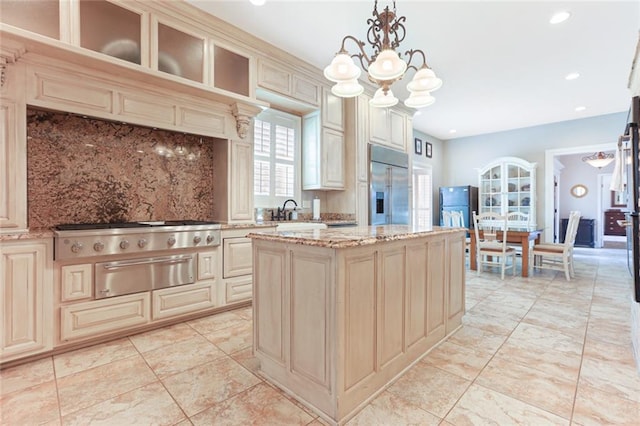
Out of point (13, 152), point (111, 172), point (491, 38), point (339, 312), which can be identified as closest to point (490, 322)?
point (339, 312)

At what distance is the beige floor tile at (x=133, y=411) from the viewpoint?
149 cm

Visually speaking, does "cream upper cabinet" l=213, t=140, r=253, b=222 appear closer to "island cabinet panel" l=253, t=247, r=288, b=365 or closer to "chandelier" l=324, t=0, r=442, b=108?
"chandelier" l=324, t=0, r=442, b=108

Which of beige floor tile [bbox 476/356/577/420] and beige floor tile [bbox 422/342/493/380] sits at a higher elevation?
beige floor tile [bbox 476/356/577/420]

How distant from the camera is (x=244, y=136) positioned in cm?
335

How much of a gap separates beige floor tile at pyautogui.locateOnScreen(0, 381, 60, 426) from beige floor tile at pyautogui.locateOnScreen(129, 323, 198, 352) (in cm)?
59

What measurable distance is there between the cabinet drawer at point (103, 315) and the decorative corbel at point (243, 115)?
74.1 inches

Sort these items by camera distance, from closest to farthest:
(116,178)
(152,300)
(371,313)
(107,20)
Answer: (371,313), (107,20), (152,300), (116,178)

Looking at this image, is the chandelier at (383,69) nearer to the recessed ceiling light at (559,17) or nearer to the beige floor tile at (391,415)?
the recessed ceiling light at (559,17)

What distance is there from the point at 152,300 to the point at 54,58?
202 cm

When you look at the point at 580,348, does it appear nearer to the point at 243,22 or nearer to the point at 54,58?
the point at 243,22

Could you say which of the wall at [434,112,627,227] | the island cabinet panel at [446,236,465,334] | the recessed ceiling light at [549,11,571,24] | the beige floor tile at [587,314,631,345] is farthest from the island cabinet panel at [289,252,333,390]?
the wall at [434,112,627,227]

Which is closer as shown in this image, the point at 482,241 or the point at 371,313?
the point at 371,313

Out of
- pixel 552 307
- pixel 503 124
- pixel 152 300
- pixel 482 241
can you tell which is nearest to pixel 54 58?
pixel 152 300

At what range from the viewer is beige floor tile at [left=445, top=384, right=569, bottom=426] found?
1.47m
